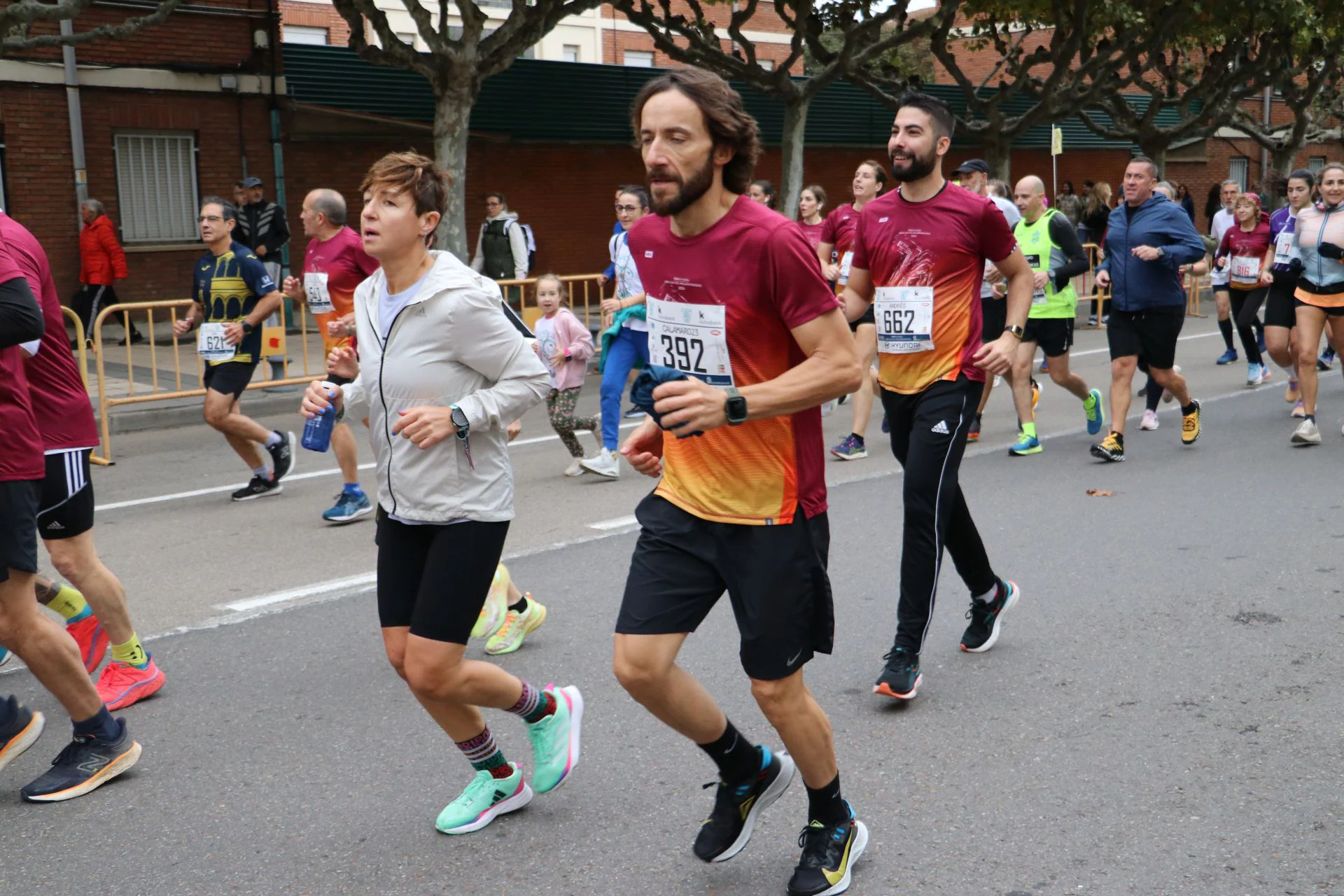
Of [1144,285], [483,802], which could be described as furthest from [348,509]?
[1144,285]

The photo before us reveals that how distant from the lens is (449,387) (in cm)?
374

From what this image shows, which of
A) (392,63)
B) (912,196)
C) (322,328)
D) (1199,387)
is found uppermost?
(392,63)

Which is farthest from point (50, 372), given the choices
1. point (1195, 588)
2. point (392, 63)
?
point (392, 63)

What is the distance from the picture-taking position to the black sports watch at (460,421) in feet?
11.8

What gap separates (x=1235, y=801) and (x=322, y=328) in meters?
6.14

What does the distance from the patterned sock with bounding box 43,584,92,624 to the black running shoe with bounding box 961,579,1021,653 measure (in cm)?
315

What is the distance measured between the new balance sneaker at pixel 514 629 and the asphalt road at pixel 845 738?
3.1 inches

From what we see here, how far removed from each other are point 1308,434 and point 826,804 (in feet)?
24.2

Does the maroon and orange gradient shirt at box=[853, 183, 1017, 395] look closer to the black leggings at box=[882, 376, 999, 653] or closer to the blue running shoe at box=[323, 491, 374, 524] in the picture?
the black leggings at box=[882, 376, 999, 653]

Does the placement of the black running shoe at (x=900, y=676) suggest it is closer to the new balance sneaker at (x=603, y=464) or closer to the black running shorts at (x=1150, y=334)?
the new balance sneaker at (x=603, y=464)

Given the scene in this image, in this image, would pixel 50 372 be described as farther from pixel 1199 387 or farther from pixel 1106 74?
pixel 1106 74

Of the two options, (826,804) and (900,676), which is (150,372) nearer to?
(900,676)

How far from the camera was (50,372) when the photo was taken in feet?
14.3

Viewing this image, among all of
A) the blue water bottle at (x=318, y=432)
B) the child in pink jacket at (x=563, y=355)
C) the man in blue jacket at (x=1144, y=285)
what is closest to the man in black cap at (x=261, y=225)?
the child in pink jacket at (x=563, y=355)
